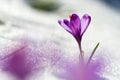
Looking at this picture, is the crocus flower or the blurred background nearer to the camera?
the crocus flower

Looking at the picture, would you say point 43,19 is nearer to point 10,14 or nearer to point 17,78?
point 10,14

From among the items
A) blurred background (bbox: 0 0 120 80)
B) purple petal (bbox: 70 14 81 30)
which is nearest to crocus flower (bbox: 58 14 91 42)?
purple petal (bbox: 70 14 81 30)

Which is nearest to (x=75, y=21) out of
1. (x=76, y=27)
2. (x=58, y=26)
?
(x=76, y=27)

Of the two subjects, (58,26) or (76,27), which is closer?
(76,27)

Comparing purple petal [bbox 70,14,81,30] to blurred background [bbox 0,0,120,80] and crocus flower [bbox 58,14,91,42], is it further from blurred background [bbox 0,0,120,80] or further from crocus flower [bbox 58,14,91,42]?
blurred background [bbox 0,0,120,80]

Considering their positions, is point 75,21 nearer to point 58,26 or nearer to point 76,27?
point 76,27

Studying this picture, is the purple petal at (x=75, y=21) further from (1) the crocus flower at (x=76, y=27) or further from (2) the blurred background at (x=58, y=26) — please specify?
(2) the blurred background at (x=58, y=26)

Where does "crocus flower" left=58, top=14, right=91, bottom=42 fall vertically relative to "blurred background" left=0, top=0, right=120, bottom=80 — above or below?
above

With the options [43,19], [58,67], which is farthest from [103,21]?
[58,67]
